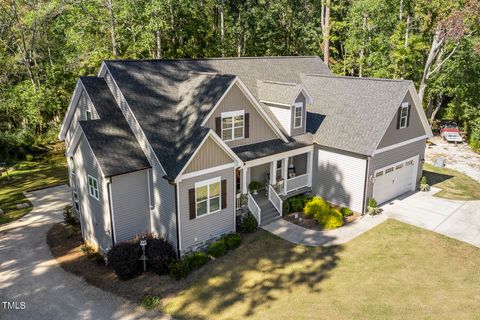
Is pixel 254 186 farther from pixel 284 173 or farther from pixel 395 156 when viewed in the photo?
pixel 395 156

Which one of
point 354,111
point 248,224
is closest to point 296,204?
point 248,224

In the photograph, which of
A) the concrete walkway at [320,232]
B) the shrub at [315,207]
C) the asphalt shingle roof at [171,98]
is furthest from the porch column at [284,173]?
the asphalt shingle roof at [171,98]

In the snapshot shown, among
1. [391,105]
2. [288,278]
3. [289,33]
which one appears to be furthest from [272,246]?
[289,33]

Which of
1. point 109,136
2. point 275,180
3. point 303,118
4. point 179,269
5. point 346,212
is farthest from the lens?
point 303,118

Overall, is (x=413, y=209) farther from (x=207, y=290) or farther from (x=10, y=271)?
(x=10, y=271)

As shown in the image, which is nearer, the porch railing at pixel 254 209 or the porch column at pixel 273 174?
the porch railing at pixel 254 209

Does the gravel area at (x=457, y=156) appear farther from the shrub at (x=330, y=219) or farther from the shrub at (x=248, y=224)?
the shrub at (x=248, y=224)

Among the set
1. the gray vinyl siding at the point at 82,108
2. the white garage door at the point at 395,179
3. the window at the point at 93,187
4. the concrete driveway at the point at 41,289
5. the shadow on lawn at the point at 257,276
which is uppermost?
the gray vinyl siding at the point at 82,108
